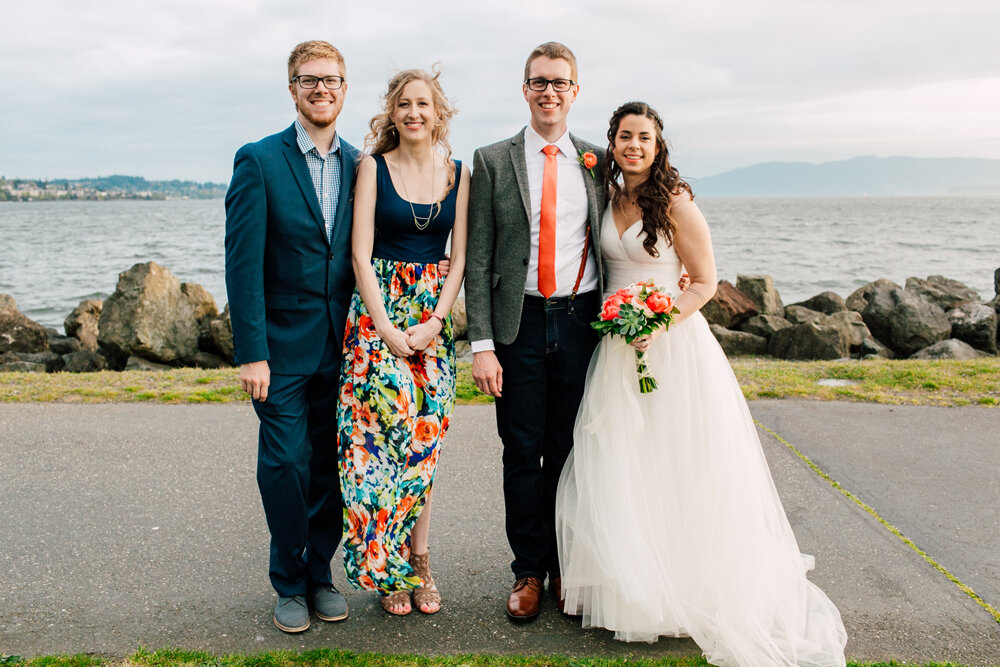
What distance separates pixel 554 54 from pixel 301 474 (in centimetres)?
227

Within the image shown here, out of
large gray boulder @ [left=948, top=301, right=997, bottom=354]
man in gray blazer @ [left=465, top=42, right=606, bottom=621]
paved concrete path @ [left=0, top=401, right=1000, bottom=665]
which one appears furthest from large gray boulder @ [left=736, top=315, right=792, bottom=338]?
man in gray blazer @ [left=465, top=42, right=606, bottom=621]

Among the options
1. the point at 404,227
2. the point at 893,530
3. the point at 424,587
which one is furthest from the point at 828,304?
the point at 404,227

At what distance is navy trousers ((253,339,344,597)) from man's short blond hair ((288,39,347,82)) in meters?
1.27

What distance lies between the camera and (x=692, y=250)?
3.67 m

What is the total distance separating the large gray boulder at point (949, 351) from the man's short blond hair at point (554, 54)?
34.2ft

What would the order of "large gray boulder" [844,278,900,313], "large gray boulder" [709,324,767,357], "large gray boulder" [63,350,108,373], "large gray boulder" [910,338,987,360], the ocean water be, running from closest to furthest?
"large gray boulder" [910,338,987,360] → "large gray boulder" [63,350,108,373] → "large gray boulder" [709,324,767,357] → "large gray boulder" [844,278,900,313] → the ocean water

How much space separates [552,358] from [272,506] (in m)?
1.48

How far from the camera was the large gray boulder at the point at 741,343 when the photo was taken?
503 inches

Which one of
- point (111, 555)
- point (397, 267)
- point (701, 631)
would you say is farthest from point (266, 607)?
point (701, 631)

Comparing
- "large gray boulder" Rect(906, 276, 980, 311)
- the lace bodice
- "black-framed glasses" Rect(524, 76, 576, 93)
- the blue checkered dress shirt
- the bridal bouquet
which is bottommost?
"large gray boulder" Rect(906, 276, 980, 311)

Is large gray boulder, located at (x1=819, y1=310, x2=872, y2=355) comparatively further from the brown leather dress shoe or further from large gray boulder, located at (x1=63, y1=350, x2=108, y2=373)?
large gray boulder, located at (x1=63, y1=350, x2=108, y2=373)

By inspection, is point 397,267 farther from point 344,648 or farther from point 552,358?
point 344,648

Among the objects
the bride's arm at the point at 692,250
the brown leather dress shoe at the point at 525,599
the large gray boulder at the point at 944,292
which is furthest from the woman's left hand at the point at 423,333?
the large gray boulder at the point at 944,292

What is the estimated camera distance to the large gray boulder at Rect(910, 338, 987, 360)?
1169cm
